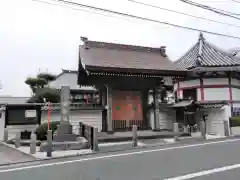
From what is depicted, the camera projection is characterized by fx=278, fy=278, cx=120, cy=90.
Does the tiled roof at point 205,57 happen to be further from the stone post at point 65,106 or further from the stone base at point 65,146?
the stone base at point 65,146

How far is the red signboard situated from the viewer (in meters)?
21.5

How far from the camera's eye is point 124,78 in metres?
20.5

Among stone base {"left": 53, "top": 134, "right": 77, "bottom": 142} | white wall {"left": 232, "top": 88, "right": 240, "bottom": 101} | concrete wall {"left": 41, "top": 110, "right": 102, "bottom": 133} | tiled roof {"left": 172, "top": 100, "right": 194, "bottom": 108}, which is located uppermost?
white wall {"left": 232, "top": 88, "right": 240, "bottom": 101}

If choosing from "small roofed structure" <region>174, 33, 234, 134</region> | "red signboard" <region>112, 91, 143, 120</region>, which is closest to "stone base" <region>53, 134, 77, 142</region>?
"red signboard" <region>112, 91, 143, 120</region>

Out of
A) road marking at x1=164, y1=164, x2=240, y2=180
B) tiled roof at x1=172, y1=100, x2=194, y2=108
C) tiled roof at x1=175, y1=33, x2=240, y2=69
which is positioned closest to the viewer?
road marking at x1=164, y1=164, x2=240, y2=180

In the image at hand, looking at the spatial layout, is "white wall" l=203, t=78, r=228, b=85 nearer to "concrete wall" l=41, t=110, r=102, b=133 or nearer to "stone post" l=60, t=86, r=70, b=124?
"concrete wall" l=41, t=110, r=102, b=133

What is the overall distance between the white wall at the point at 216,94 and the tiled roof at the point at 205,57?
2257 millimetres

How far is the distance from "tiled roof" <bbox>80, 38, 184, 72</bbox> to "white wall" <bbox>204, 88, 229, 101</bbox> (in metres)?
5.03

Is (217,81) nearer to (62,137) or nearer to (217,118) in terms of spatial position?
(217,118)

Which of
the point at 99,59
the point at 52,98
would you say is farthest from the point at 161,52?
the point at 52,98

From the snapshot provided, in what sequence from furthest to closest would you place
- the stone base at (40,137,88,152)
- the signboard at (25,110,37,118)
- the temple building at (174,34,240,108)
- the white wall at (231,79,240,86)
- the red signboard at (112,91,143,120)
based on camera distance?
the white wall at (231,79,240,86), the temple building at (174,34,240,108), the red signboard at (112,91,143,120), the signboard at (25,110,37,118), the stone base at (40,137,88,152)

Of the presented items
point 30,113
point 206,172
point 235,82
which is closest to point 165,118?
point 235,82

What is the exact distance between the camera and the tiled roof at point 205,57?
81.4 feet

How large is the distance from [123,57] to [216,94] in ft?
31.1
